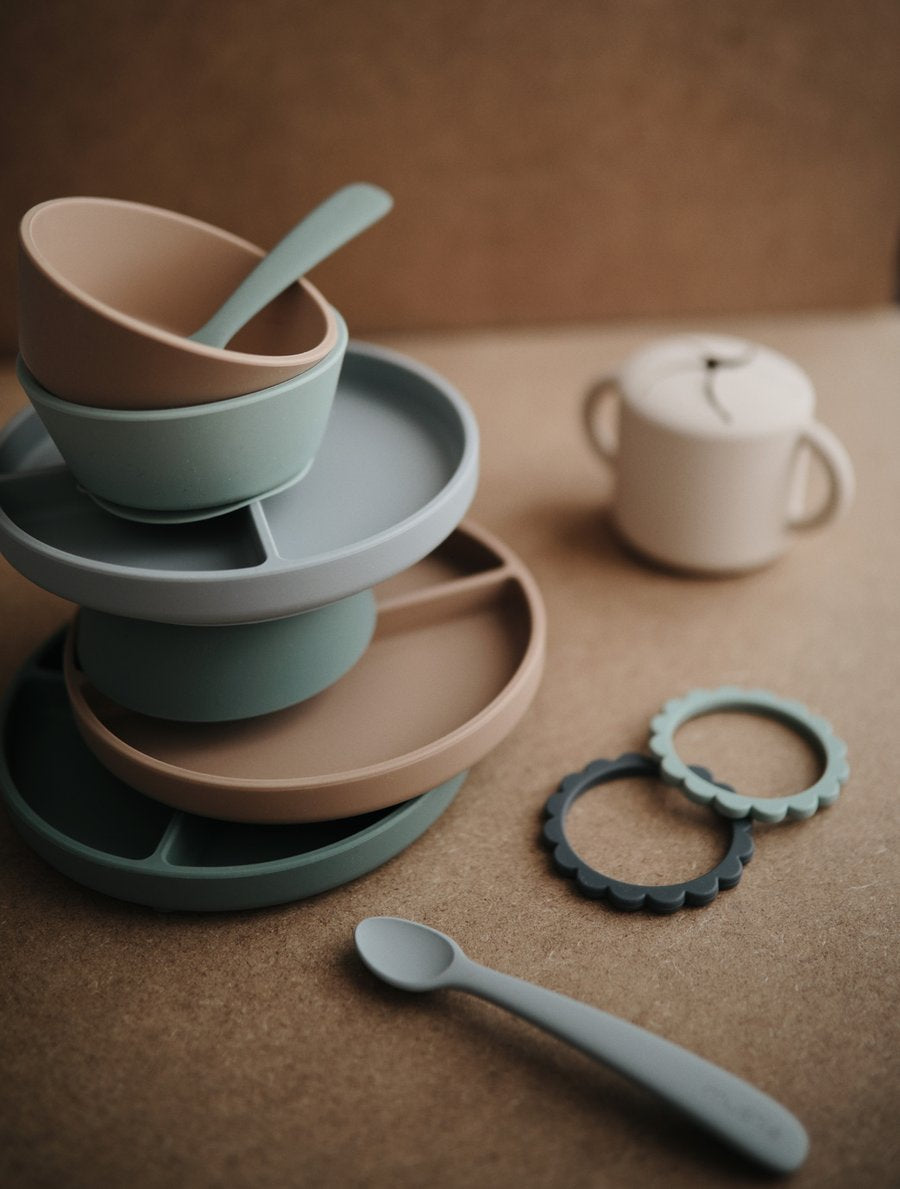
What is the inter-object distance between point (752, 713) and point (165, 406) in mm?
464

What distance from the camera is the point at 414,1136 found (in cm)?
53

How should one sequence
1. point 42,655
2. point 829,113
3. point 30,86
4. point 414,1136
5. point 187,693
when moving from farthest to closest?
point 829,113 → point 30,86 → point 42,655 → point 187,693 → point 414,1136

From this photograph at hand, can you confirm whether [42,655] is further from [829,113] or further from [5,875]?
[829,113]

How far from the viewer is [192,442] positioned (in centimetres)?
56

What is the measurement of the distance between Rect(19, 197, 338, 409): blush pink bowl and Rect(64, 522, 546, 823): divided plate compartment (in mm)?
201

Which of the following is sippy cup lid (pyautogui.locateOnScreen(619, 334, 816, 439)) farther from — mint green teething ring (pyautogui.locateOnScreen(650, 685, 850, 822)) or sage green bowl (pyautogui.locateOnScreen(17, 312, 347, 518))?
sage green bowl (pyautogui.locateOnScreen(17, 312, 347, 518))

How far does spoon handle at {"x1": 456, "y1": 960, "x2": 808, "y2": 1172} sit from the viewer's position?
50cm

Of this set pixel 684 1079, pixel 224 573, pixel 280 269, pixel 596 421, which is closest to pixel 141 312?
pixel 280 269

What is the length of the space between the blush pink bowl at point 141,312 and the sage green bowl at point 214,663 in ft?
0.46

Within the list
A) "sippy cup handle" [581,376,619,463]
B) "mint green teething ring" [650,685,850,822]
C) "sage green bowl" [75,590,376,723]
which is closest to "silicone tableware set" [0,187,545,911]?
"sage green bowl" [75,590,376,723]

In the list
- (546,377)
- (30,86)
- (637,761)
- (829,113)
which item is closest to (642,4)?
(829,113)

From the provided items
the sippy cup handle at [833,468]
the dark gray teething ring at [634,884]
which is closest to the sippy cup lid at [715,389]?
the sippy cup handle at [833,468]

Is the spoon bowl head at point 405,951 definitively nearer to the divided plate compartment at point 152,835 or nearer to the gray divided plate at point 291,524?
the divided plate compartment at point 152,835

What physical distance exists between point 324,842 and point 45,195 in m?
0.81
